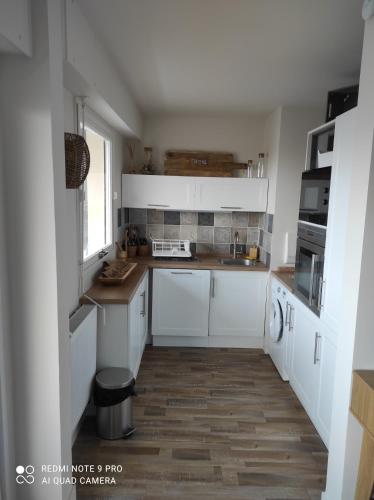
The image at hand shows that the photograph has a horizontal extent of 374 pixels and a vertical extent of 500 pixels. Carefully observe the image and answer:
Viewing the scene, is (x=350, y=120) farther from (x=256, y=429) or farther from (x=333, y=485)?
Answer: (x=256, y=429)

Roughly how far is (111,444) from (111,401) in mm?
281

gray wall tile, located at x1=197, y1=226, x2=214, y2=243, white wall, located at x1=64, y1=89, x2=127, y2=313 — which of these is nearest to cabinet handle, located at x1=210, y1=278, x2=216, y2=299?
gray wall tile, located at x1=197, y1=226, x2=214, y2=243

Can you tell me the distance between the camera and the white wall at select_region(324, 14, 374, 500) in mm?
1414

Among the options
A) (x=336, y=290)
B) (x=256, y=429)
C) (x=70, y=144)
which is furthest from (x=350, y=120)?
(x=256, y=429)

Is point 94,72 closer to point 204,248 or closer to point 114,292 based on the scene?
point 114,292

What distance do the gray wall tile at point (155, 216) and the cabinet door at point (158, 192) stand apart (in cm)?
29

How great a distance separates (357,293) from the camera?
147 centimetres

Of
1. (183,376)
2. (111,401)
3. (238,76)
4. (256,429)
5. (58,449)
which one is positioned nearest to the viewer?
(58,449)

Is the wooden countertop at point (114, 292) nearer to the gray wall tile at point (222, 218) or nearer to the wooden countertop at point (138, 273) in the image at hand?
the wooden countertop at point (138, 273)

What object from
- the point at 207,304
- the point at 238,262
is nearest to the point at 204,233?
the point at 238,262

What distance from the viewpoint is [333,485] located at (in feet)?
5.42

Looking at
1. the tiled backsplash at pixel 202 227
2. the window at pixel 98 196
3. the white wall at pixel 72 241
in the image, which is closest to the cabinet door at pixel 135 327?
the white wall at pixel 72 241

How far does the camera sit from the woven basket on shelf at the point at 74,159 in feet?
5.40

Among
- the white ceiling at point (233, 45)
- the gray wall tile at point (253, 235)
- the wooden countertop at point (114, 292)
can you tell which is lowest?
the wooden countertop at point (114, 292)
